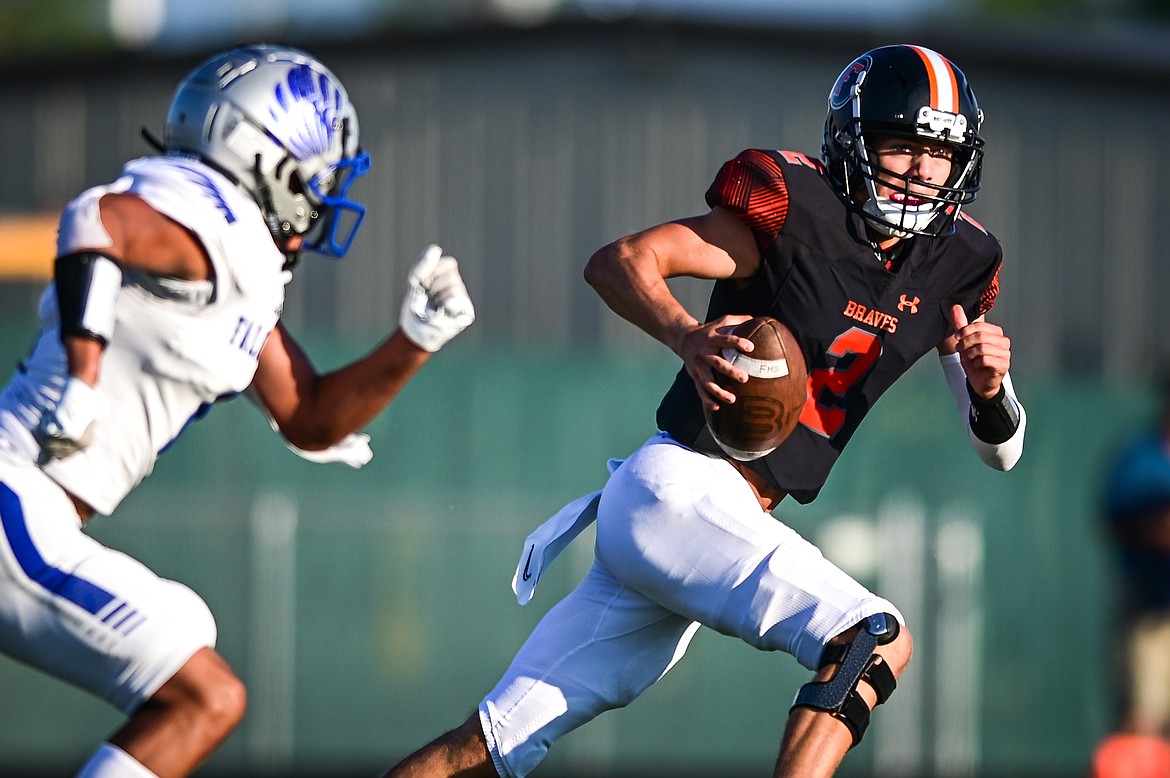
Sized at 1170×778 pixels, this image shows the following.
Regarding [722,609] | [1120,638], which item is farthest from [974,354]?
[1120,638]

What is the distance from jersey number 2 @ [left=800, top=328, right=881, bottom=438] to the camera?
14.5 ft

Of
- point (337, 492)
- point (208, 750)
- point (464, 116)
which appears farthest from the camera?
point (464, 116)

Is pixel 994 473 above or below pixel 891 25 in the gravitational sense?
below

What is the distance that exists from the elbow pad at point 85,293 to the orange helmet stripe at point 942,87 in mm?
2076

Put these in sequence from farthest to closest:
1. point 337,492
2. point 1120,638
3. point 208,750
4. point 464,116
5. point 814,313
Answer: point 464,116 → point 337,492 → point 1120,638 → point 814,313 → point 208,750

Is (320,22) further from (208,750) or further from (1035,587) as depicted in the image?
(208,750)

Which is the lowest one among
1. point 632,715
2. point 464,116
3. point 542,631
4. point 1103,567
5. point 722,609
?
point 632,715

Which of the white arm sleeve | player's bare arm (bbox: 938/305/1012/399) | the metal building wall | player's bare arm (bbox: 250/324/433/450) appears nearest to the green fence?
the metal building wall

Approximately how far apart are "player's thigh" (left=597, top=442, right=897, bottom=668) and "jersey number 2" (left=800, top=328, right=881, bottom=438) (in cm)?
31

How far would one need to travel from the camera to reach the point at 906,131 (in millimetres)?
4398

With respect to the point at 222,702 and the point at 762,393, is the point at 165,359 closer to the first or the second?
the point at 222,702

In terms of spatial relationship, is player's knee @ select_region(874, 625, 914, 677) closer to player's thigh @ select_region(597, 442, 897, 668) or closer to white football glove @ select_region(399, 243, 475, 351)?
player's thigh @ select_region(597, 442, 897, 668)

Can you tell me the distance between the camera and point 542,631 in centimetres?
Result: 451

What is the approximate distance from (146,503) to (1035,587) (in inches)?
216
